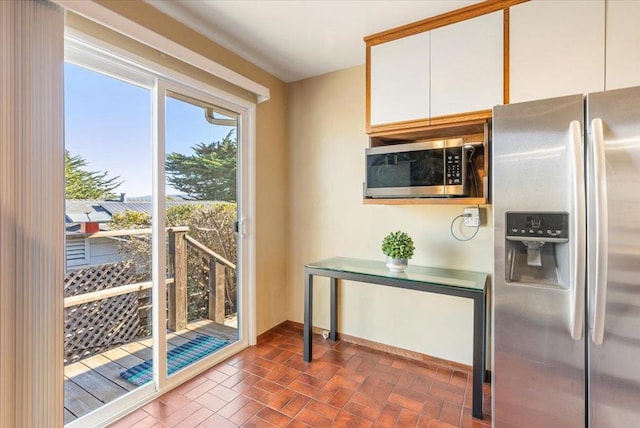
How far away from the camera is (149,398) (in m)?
1.92

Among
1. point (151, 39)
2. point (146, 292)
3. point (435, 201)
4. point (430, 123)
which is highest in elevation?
point (151, 39)

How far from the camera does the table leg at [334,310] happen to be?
109 inches

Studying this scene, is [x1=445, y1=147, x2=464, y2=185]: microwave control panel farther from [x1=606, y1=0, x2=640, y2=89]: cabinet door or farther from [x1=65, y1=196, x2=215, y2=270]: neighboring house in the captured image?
[x1=65, y1=196, x2=215, y2=270]: neighboring house

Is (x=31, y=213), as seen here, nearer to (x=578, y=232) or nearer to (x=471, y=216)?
(x=578, y=232)

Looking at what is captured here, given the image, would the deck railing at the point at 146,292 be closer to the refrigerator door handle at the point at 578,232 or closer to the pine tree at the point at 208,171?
the pine tree at the point at 208,171

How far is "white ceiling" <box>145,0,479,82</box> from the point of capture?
1.85 meters

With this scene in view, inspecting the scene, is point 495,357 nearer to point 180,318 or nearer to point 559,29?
point 559,29

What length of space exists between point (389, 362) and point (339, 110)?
Result: 88.0 inches

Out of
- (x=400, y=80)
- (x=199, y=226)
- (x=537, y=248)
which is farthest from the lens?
(x=199, y=226)

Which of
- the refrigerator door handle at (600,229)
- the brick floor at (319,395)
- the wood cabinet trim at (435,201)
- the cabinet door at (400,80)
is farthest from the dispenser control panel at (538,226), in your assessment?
the brick floor at (319,395)

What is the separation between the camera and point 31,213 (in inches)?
54.0

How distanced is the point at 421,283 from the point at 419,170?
0.75 metres

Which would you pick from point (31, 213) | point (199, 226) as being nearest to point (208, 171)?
point (199, 226)

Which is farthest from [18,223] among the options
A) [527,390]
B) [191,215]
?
[527,390]
